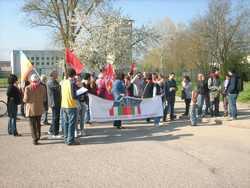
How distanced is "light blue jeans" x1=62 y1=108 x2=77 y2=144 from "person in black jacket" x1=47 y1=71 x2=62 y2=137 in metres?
1.09

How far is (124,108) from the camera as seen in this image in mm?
12773

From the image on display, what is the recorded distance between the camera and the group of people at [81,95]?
9586mm

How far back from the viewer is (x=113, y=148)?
8.95 m

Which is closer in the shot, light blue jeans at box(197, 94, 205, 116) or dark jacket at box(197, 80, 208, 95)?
light blue jeans at box(197, 94, 205, 116)

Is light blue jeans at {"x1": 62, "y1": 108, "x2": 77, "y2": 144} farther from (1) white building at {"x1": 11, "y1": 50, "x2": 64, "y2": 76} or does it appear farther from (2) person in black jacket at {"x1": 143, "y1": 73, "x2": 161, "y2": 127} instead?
(1) white building at {"x1": 11, "y1": 50, "x2": 64, "y2": 76}

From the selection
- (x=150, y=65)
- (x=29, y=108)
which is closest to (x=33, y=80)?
(x=29, y=108)

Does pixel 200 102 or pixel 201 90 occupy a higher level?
pixel 201 90

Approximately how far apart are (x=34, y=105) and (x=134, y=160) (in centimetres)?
337

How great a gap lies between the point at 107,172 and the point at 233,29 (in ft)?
120

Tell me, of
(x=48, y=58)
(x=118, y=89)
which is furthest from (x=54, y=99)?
(x=48, y=58)

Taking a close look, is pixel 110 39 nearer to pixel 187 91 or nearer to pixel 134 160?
pixel 187 91

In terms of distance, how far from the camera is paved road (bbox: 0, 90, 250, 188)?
625 cm

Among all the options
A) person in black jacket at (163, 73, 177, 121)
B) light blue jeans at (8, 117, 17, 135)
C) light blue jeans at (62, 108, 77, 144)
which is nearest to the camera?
light blue jeans at (62, 108, 77, 144)

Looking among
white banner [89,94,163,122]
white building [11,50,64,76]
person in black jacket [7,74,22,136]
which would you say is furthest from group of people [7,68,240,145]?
white building [11,50,64,76]
